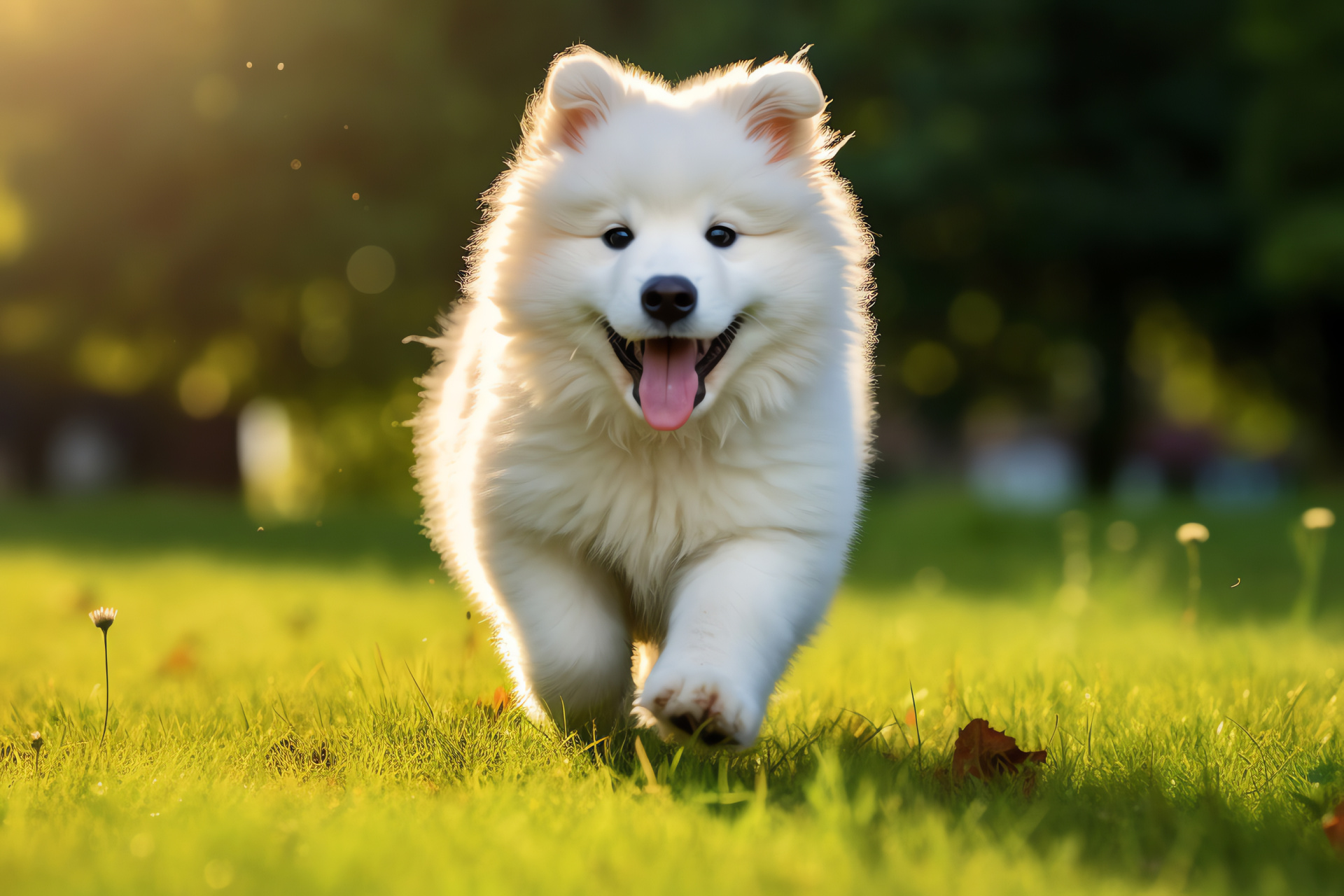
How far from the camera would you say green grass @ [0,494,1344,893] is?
6.58 ft

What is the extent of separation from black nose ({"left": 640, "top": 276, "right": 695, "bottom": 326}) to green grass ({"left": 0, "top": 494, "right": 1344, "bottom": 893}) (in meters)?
0.99

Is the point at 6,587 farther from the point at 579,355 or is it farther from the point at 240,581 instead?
the point at 579,355

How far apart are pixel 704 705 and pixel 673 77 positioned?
43.4ft

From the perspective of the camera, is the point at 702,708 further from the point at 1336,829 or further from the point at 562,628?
the point at 1336,829

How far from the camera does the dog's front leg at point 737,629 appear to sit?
2.51 m

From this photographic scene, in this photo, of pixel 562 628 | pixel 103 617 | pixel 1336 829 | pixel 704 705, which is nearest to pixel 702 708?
pixel 704 705

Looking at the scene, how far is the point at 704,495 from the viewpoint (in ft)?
9.73

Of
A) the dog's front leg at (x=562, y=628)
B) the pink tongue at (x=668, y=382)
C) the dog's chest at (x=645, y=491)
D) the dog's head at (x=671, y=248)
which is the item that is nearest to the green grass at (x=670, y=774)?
the dog's front leg at (x=562, y=628)

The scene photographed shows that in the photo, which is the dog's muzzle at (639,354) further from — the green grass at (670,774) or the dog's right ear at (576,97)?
the green grass at (670,774)

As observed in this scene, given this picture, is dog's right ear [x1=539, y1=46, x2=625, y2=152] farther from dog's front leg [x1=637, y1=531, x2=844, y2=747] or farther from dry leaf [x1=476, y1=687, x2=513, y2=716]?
dry leaf [x1=476, y1=687, x2=513, y2=716]

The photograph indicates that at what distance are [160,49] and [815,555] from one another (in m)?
13.6

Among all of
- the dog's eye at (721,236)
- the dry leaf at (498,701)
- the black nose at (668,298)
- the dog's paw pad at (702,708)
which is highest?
the dog's eye at (721,236)

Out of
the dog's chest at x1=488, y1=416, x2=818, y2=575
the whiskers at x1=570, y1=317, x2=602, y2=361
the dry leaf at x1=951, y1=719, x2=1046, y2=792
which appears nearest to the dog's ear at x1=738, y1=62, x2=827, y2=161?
the whiskers at x1=570, y1=317, x2=602, y2=361

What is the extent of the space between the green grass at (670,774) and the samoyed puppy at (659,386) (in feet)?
1.13
